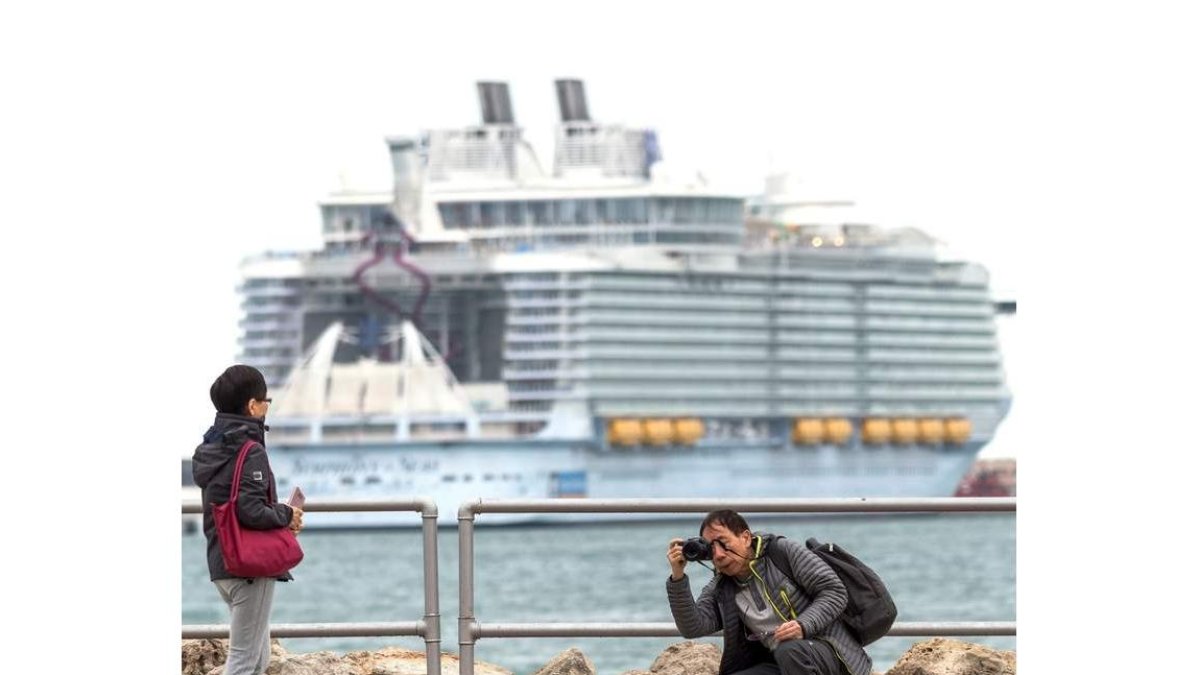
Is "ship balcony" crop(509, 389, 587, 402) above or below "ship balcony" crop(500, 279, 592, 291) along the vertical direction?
below

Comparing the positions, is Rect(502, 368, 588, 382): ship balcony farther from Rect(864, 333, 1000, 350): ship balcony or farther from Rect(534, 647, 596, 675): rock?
Rect(534, 647, 596, 675): rock

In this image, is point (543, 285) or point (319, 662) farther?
point (543, 285)

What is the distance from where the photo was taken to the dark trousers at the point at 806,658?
4.41 metres

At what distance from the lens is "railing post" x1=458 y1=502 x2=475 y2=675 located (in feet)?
16.1

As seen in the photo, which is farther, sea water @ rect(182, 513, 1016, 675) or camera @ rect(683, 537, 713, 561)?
sea water @ rect(182, 513, 1016, 675)

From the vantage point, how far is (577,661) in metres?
5.69

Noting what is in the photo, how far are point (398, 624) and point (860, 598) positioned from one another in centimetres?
95

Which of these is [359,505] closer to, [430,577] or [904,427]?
[430,577]

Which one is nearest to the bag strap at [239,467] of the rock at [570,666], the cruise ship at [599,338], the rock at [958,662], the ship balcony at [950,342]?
the rock at [570,666]

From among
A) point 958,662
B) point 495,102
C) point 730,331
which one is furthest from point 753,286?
point 958,662

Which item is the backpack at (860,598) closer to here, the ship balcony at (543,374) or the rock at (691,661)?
the rock at (691,661)

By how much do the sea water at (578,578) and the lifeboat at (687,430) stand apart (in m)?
2.44

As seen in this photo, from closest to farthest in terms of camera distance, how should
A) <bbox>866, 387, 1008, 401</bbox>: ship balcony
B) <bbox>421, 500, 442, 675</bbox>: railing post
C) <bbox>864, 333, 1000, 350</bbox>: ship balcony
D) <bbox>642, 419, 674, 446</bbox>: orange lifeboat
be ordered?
<bbox>421, 500, 442, 675</bbox>: railing post
<bbox>642, 419, 674, 446</bbox>: orange lifeboat
<bbox>866, 387, 1008, 401</bbox>: ship balcony
<bbox>864, 333, 1000, 350</bbox>: ship balcony

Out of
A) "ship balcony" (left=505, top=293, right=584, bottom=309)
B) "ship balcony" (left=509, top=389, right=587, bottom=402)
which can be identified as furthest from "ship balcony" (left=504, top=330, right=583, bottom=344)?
"ship balcony" (left=509, top=389, right=587, bottom=402)
